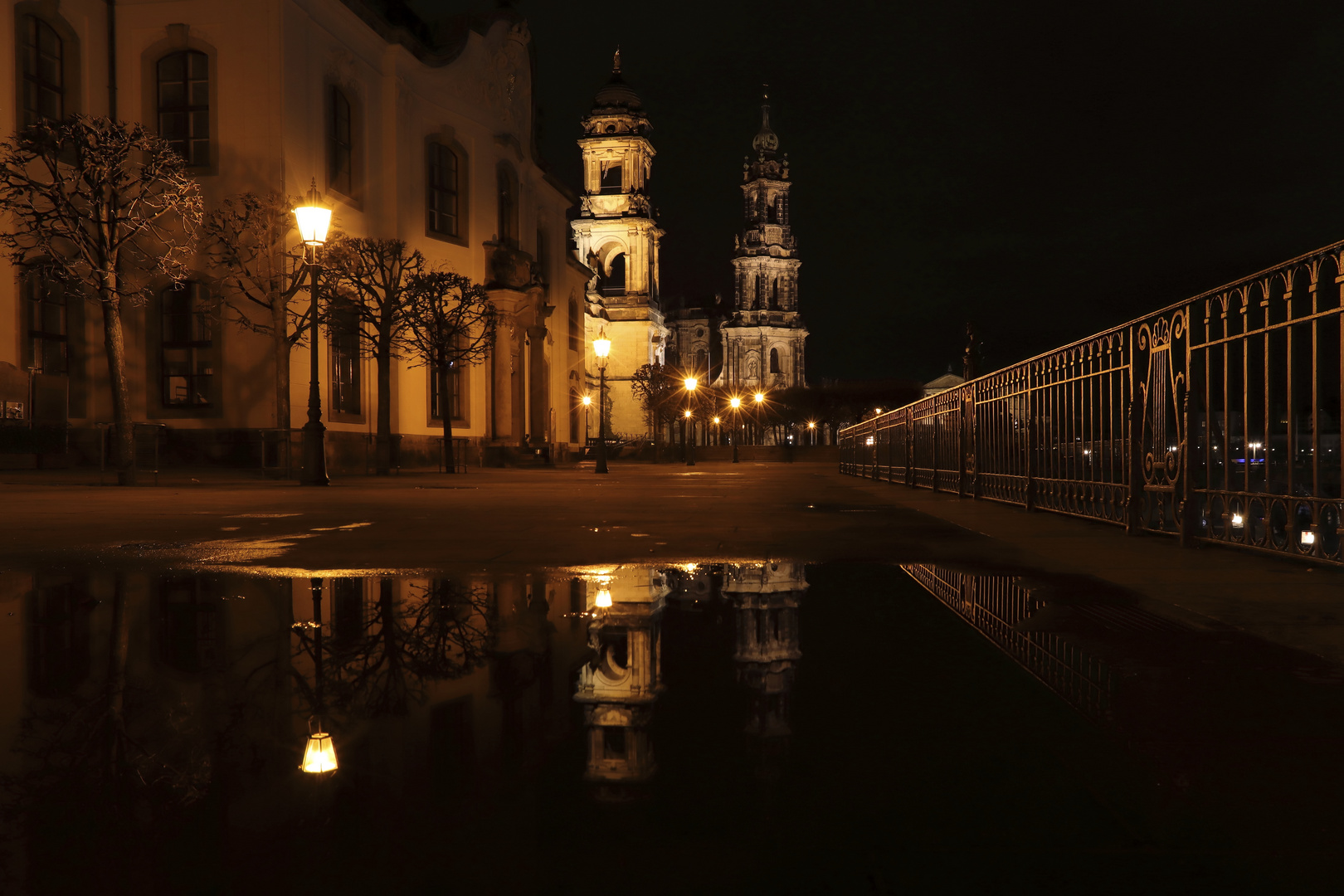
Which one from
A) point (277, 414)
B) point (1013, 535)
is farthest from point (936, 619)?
point (277, 414)

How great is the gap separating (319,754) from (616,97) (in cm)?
8718

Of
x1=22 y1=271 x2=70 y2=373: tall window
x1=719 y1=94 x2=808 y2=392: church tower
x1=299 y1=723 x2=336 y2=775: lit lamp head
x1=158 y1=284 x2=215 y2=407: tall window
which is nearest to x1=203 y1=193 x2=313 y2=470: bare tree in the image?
x1=158 y1=284 x2=215 y2=407: tall window

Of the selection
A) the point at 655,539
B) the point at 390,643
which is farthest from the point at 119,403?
the point at 390,643

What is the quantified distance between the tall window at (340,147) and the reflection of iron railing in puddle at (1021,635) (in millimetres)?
26903

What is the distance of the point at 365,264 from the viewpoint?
85.7 ft

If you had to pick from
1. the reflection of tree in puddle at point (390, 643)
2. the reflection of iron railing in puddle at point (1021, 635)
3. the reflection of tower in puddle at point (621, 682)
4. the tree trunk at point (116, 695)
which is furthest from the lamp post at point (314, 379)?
the reflection of iron railing in puddle at point (1021, 635)

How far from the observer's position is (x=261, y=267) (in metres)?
24.4

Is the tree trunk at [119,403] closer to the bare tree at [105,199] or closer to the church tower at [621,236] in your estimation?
the bare tree at [105,199]

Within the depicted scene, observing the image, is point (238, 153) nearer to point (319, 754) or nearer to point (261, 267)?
point (261, 267)

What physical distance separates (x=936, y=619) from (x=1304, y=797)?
2.08 meters

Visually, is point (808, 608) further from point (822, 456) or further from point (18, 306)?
point (822, 456)

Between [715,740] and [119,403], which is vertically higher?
[119,403]

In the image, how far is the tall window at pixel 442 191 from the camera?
116 feet

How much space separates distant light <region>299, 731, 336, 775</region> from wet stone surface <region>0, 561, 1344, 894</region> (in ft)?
0.09
